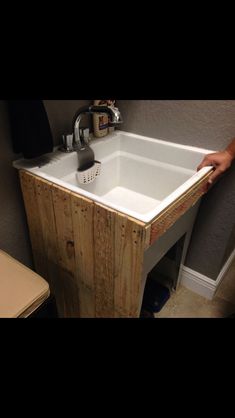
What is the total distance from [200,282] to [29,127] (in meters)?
1.17

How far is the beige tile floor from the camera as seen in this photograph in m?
1.39

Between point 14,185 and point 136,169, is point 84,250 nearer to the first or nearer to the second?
point 14,185

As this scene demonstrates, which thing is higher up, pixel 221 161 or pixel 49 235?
pixel 221 161

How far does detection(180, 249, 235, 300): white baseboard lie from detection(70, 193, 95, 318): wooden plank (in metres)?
0.65

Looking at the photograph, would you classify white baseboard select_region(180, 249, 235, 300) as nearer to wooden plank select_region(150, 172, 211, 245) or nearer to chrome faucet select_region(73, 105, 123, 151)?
wooden plank select_region(150, 172, 211, 245)

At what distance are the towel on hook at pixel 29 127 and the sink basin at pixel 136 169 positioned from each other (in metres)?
0.12

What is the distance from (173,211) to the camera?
83cm

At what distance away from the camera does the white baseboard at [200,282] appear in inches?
57.1

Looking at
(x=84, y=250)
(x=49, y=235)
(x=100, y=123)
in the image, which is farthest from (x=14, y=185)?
(x=100, y=123)

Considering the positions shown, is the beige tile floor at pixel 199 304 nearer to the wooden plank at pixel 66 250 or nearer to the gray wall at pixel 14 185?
the wooden plank at pixel 66 250

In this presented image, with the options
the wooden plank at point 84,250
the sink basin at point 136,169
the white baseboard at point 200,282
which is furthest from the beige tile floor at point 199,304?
the sink basin at point 136,169


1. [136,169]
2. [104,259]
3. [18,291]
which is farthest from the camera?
[136,169]

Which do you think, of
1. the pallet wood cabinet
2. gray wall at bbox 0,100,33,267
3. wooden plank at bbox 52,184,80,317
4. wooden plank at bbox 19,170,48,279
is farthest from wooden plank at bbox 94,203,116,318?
gray wall at bbox 0,100,33,267
